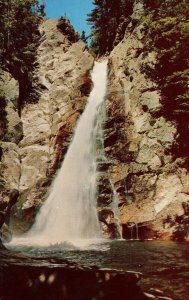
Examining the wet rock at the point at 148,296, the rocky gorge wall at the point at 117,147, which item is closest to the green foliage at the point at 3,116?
the rocky gorge wall at the point at 117,147

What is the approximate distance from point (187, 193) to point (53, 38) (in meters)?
24.2

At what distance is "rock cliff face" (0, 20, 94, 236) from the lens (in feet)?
73.6

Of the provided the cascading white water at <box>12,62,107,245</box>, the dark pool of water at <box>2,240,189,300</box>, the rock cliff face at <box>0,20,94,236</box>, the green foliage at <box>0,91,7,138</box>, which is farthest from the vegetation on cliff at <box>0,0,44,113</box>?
the dark pool of water at <box>2,240,189,300</box>

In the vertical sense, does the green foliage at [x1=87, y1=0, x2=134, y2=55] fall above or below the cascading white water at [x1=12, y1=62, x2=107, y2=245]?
above

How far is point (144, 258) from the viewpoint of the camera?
1300cm

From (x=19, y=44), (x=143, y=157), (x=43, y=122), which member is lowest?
(x=143, y=157)

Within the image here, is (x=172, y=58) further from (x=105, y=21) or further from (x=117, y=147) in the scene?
(x=105, y=21)

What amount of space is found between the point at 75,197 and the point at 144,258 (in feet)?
31.7

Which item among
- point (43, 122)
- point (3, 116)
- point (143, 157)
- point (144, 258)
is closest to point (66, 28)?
point (43, 122)

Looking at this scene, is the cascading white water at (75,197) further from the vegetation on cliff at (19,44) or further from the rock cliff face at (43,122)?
the vegetation on cliff at (19,44)

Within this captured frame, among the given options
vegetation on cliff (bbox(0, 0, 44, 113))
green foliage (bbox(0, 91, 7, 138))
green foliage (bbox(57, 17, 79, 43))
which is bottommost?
green foliage (bbox(0, 91, 7, 138))

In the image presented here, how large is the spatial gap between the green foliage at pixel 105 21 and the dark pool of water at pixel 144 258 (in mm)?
27617

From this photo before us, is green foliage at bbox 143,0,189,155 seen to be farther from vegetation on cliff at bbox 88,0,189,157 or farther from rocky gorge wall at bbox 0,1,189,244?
rocky gorge wall at bbox 0,1,189,244

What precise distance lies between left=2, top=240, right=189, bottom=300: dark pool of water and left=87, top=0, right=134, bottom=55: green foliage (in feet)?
90.6
